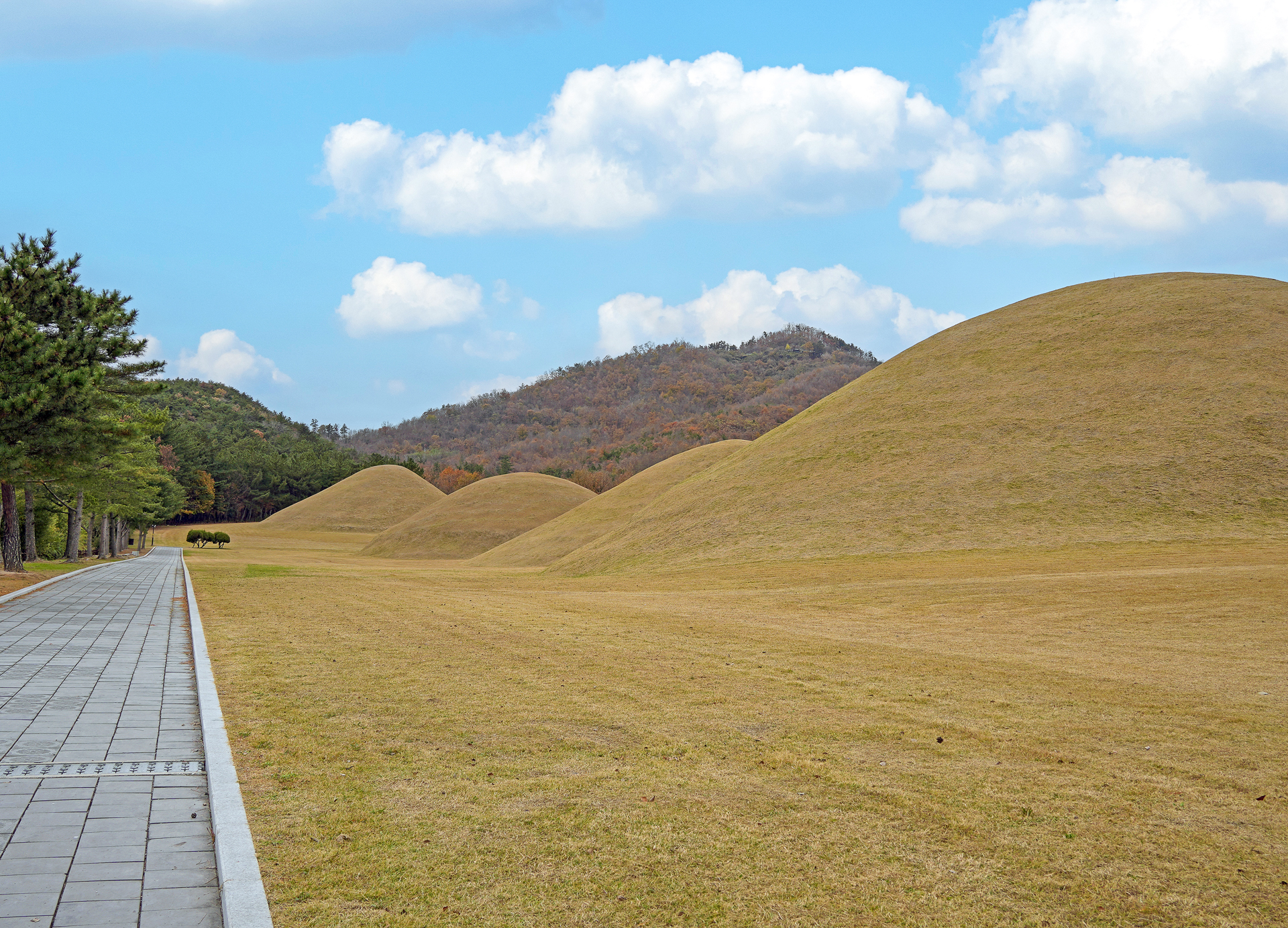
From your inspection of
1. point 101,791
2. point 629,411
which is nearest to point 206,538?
point 101,791

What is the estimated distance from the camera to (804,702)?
948cm

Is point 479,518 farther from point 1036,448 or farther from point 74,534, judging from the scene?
point 1036,448

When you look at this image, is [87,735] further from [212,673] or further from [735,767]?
[735,767]

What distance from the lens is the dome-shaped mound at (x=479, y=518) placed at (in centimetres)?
7700

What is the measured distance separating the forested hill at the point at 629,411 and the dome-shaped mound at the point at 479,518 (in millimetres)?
28276

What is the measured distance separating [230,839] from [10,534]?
105ft

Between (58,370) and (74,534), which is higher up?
(58,370)

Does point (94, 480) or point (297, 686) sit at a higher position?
point (94, 480)

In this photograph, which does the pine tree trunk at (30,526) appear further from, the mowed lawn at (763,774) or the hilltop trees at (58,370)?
the mowed lawn at (763,774)

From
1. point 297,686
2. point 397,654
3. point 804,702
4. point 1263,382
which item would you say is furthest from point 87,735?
point 1263,382

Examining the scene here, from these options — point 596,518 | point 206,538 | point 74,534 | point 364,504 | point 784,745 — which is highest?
point 364,504

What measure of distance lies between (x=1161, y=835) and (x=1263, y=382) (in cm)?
4588

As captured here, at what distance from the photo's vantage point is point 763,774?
21.8 feet

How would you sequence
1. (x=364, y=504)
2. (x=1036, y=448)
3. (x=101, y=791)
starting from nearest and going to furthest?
(x=101, y=791) → (x=1036, y=448) → (x=364, y=504)
